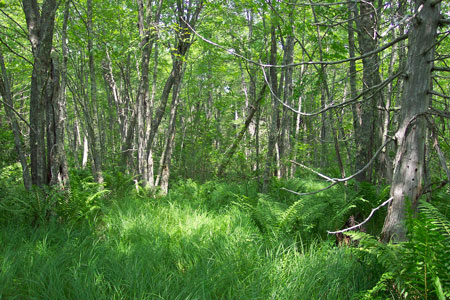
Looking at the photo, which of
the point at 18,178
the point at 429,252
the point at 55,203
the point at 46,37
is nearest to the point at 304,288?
the point at 429,252

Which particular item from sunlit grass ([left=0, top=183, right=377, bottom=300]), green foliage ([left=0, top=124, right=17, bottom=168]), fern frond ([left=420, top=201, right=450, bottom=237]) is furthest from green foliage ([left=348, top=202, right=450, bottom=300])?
green foliage ([left=0, top=124, right=17, bottom=168])

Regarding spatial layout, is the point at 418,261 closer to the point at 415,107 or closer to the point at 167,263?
the point at 415,107

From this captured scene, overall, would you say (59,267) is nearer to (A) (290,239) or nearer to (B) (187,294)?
(B) (187,294)

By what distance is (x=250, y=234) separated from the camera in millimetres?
3703

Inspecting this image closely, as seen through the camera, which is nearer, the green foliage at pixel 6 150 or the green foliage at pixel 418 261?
the green foliage at pixel 418 261

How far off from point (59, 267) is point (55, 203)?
1.72 meters

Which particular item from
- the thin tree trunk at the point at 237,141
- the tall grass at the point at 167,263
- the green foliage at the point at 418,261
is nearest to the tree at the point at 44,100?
the tall grass at the point at 167,263

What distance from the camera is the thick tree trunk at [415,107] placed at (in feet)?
6.81

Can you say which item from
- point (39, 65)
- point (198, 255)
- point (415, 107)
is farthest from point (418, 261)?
point (39, 65)

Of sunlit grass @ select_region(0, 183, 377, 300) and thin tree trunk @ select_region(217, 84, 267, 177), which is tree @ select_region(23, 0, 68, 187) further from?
thin tree trunk @ select_region(217, 84, 267, 177)

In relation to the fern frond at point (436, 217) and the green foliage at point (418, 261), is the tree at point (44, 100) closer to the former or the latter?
the green foliage at point (418, 261)

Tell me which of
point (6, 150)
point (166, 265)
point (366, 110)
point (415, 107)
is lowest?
point (166, 265)

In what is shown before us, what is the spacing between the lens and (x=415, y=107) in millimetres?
2109

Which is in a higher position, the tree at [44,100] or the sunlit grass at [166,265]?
the tree at [44,100]
